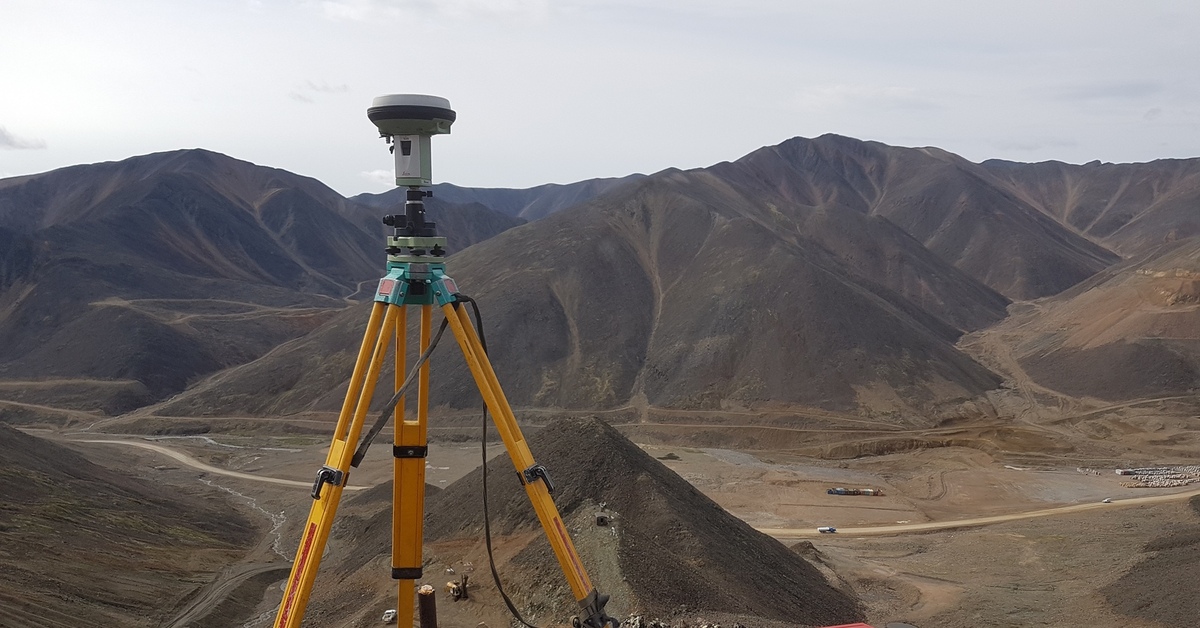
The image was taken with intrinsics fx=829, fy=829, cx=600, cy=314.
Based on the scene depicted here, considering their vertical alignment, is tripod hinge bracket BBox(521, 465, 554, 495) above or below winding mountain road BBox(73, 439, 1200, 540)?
above

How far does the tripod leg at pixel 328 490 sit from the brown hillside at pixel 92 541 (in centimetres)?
1986

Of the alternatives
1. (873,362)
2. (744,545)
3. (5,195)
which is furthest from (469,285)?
(5,195)

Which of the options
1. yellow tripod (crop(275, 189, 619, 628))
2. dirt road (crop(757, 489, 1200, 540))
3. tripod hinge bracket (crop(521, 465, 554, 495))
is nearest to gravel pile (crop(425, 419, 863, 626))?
yellow tripod (crop(275, 189, 619, 628))

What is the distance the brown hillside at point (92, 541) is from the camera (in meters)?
27.5

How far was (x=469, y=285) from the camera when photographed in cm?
8675

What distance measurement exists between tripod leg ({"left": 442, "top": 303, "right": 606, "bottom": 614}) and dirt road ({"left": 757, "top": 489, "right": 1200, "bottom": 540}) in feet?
109

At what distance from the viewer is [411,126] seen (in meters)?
10.9

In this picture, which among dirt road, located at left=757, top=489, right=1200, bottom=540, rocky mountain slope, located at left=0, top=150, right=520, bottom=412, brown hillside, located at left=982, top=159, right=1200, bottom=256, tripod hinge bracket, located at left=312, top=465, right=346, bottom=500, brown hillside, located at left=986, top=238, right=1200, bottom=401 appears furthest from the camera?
brown hillside, located at left=982, top=159, right=1200, bottom=256

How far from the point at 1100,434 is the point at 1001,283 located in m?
75.8

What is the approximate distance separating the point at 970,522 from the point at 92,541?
42.3m

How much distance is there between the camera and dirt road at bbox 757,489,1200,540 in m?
42.9

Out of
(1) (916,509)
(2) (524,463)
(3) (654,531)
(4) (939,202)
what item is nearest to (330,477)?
(2) (524,463)

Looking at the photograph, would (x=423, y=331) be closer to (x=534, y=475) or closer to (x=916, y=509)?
(x=534, y=475)

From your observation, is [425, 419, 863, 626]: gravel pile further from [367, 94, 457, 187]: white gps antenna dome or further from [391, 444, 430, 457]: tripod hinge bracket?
[367, 94, 457, 187]: white gps antenna dome
